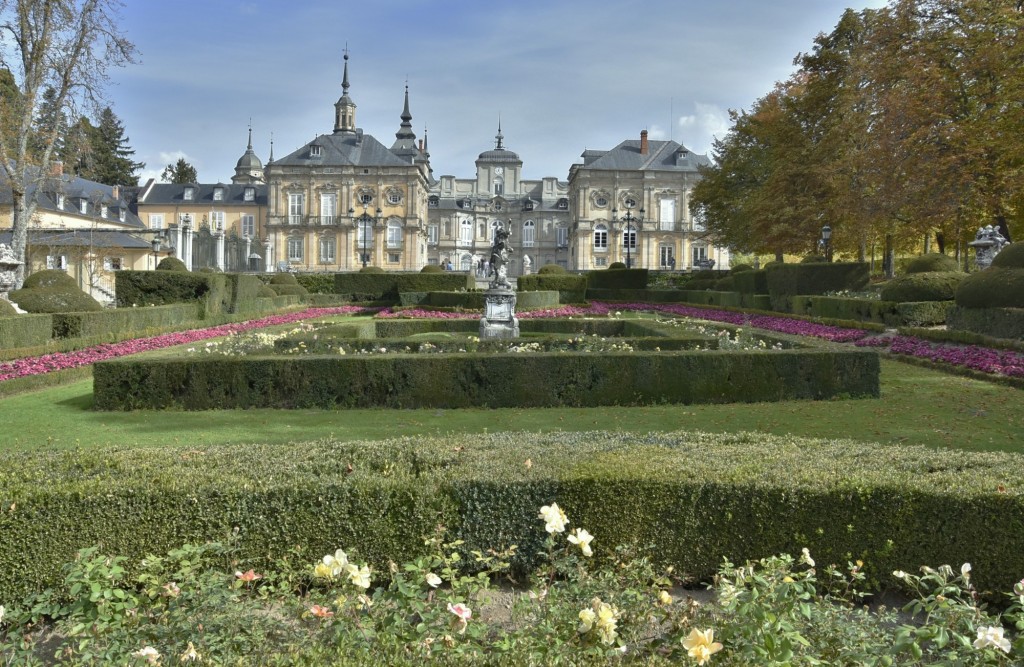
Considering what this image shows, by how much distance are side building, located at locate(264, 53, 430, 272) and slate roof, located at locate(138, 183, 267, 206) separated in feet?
10.3

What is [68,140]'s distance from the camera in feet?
70.9

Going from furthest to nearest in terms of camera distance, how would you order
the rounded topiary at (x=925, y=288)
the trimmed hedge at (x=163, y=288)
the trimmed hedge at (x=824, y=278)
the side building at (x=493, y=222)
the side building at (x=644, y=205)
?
the side building at (x=493, y=222), the side building at (x=644, y=205), the trimmed hedge at (x=824, y=278), the trimmed hedge at (x=163, y=288), the rounded topiary at (x=925, y=288)

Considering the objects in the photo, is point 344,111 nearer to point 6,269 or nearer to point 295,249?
point 295,249

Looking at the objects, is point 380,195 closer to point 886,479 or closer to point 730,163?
point 730,163

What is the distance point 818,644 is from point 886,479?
1.36 metres

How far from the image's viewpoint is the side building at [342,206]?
6359 cm

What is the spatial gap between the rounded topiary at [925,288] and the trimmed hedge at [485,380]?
9146 mm

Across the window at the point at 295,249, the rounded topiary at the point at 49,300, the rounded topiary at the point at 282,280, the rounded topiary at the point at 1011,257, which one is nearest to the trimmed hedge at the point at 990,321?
the rounded topiary at the point at 1011,257

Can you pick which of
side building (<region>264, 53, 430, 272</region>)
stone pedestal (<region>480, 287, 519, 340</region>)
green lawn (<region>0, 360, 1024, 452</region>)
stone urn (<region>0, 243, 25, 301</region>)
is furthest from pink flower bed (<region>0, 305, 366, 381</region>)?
side building (<region>264, 53, 430, 272</region>)

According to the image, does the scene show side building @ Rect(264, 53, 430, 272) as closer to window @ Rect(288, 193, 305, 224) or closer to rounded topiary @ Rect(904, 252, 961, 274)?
window @ Rect(288, 193, 305, 224)

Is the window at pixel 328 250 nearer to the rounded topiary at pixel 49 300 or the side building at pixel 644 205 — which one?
the side building at pixel 644 205

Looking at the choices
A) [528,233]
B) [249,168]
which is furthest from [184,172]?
[528,233]

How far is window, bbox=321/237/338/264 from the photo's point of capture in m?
64.3

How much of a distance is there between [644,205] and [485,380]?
59353 mm
